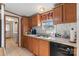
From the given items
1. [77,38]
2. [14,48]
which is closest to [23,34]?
[14,48]

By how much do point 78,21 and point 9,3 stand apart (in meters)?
0.89

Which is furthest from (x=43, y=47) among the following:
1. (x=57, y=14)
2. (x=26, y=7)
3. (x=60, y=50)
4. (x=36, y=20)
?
(x=26, y=7)

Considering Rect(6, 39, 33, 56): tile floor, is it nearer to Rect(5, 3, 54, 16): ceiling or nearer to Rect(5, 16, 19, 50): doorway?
Rect(5, 16, 19, 50): doorway

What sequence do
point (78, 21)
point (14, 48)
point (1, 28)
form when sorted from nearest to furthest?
1. point (78, 21)
2. point (1, 28)
3. point (14, 48)

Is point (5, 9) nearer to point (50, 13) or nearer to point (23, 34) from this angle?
point (23, 34)

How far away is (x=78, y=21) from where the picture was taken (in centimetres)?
145

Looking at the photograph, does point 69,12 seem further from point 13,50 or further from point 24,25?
point 13,50

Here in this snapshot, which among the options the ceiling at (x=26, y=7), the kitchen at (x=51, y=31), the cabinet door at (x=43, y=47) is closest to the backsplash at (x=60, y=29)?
the kitchen at (x=51, y=31)

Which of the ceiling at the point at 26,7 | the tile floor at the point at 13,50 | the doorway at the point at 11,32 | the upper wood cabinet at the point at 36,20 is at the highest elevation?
the ceiling at the point at 26,7

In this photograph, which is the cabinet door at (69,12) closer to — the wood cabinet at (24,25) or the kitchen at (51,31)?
the kitchen at (51,31)

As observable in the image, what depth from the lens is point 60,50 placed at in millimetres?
1562

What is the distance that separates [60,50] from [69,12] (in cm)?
53

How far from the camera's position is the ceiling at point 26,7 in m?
1.53

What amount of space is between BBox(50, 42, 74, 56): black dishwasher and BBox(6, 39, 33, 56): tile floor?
30 cm
